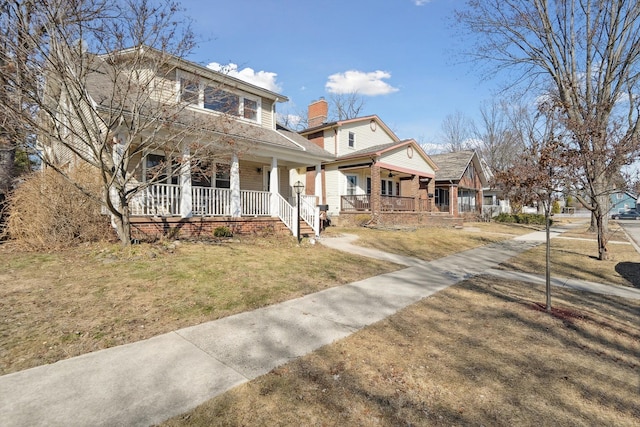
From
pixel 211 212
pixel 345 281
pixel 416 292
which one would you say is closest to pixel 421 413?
pixel 416 292

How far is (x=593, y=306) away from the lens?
18.7ft

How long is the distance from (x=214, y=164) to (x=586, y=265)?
1145cm

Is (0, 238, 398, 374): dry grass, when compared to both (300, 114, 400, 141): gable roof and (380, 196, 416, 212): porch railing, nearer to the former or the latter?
(380, 196, 416, 212): porch railing

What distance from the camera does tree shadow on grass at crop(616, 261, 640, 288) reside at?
25.4 feet

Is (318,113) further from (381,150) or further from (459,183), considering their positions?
(459,183)

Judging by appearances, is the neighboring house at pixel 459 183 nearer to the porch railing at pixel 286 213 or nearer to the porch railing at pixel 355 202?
the porch railing at pixel 355 202

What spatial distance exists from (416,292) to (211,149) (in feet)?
22.7

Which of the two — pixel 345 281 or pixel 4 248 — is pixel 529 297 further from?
Result: pixel 4 248

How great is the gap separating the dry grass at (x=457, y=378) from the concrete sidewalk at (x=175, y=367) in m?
0.23

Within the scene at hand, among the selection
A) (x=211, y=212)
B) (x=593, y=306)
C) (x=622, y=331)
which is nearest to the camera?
(x=622, y=331)

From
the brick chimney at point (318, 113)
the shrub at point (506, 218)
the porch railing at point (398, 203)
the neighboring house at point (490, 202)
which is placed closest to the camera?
the porch railing at point (398, 203)

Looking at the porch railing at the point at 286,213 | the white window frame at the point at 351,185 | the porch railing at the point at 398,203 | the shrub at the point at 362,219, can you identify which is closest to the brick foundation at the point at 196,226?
the porch railing at the point at 286,213

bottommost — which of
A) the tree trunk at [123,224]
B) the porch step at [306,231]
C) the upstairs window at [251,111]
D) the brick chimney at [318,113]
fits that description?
the porch step at [306,231]

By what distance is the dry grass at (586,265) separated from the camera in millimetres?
8156
